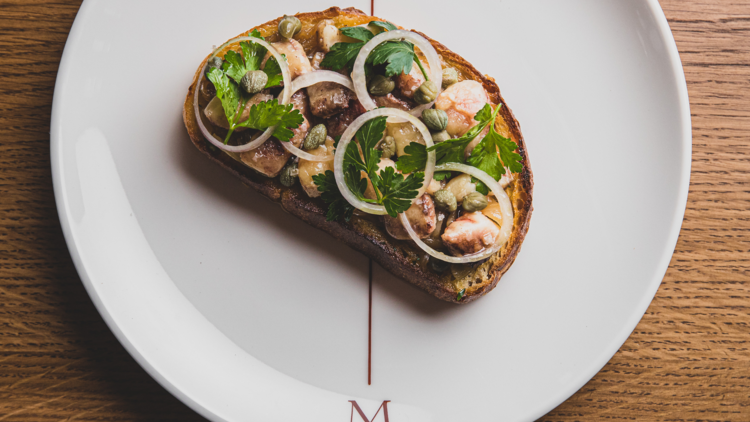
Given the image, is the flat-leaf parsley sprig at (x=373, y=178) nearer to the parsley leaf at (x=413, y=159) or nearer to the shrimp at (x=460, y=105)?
the parsley leaf at (x=413, y=159)

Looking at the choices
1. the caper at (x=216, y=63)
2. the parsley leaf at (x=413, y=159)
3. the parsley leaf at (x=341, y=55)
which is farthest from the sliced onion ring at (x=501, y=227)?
the caper at (x=216, y=63)

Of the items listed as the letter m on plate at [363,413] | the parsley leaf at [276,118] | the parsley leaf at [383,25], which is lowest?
the letter m on plate at [363,413]

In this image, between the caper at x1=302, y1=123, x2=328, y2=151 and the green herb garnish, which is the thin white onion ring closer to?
the caper at x1=302, y1=123, x2=328, y2=151

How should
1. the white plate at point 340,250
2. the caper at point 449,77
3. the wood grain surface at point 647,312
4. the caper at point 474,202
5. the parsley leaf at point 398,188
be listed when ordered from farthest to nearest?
the wood grain surface at point 647,312
the white plate at point 340,250
the caper at point 449,77
the caper at point 474,202
the parsley leaf at point 398,188

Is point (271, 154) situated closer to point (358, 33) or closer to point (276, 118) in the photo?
point (276, 118)

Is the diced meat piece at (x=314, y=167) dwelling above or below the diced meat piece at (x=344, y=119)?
below

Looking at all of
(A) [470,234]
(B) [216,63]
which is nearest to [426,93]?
(A) [470,234]
